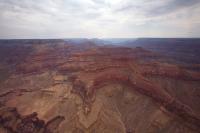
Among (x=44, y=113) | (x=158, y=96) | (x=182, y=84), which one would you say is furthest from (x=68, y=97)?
(x=182, y=84)

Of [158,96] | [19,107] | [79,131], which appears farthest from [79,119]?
[158,96]

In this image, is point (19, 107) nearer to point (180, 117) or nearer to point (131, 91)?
point (131, 91)

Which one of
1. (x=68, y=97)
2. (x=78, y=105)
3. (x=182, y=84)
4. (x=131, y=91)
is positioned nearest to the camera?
(x=78, y=105)

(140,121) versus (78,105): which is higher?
(78,105)

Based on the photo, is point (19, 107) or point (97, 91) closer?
point (19, 107)

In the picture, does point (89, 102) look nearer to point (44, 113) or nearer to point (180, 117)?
point (44, 113)

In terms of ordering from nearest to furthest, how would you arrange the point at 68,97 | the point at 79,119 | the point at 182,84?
the point at 79,119
the point at 68,97
the point at 182,84
